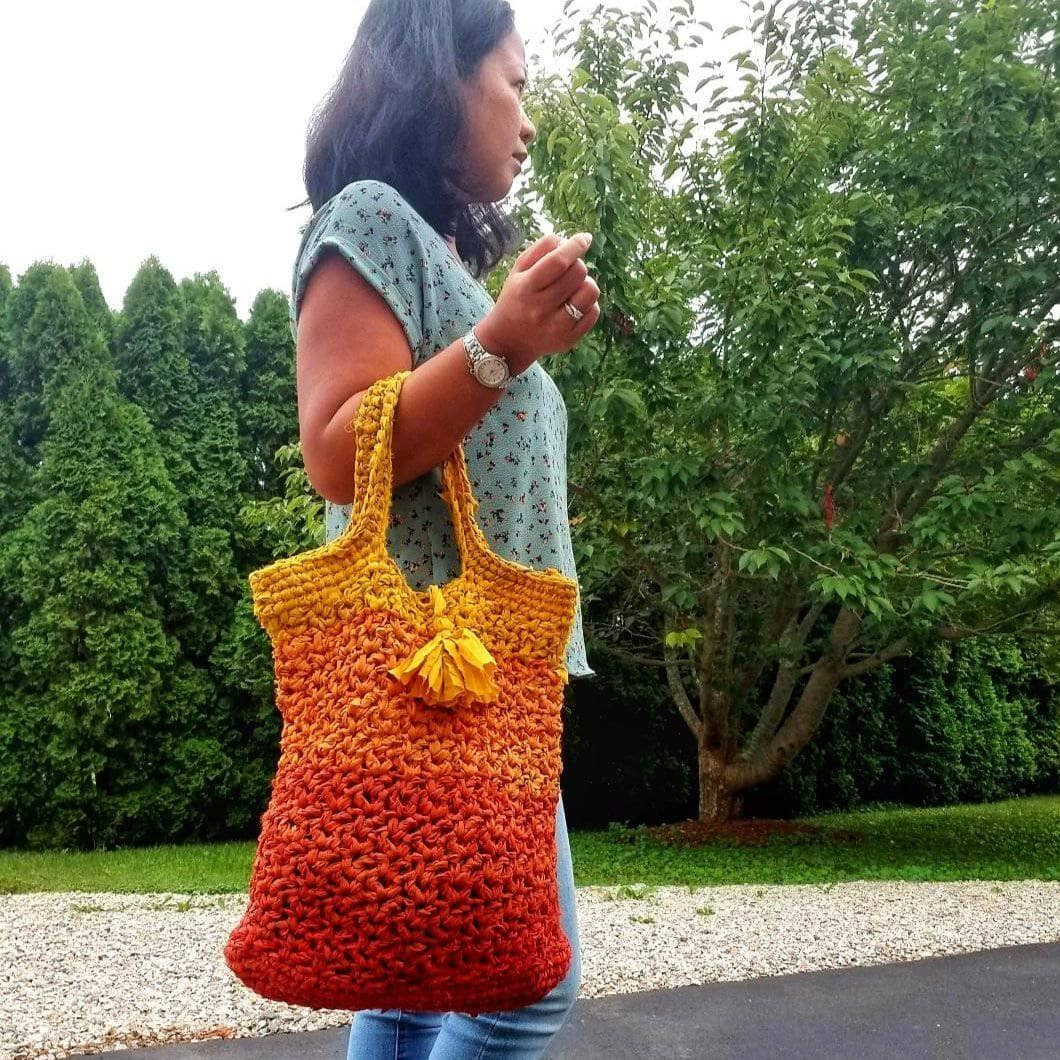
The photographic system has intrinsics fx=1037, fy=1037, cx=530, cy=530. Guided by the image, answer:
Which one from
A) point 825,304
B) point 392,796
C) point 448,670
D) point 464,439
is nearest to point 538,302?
point 464,439

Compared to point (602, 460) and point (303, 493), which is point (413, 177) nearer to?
point (602, 460)

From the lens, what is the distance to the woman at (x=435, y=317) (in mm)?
942

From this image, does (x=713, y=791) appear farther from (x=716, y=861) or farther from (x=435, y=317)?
(x=435, y=317)

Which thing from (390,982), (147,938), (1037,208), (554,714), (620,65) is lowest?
(147,938)

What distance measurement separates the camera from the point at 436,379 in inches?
37.0

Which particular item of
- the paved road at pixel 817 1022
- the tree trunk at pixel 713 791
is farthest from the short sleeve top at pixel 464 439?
the tree trunk at pixel 713 791

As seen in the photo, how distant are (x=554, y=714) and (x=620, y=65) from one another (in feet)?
18.3

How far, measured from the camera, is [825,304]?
535 centimetres

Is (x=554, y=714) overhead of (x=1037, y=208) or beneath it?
beneath

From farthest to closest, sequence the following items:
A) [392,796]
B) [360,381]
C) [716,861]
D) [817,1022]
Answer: [716,861] < [817,1022] < [360,381] < [392,796]

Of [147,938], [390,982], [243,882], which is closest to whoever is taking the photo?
[390,982]

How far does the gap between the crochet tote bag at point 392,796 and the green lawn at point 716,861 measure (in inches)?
207

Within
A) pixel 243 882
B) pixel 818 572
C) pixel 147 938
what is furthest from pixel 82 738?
pixel 818 572

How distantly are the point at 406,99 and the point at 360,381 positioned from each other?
36 cm
